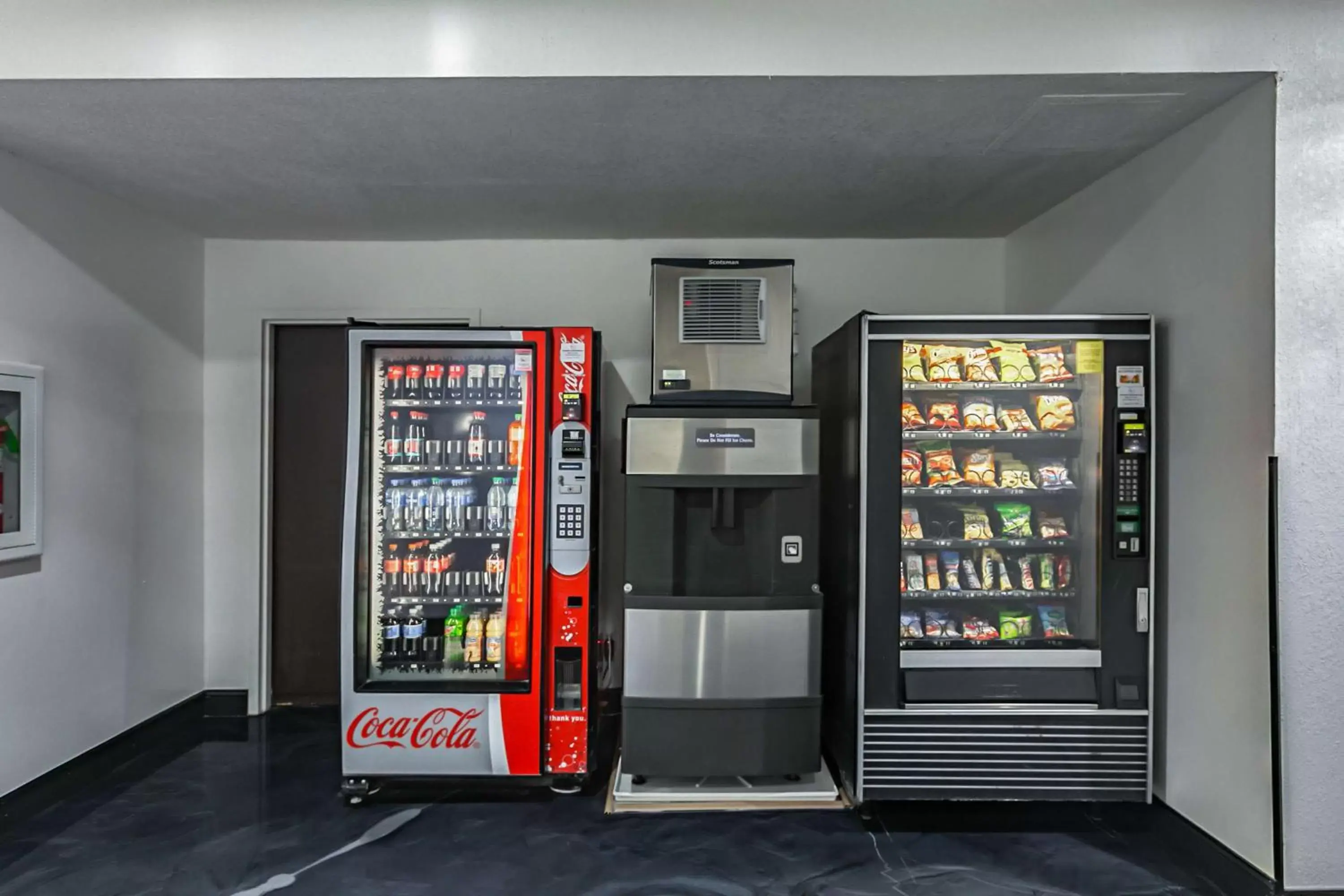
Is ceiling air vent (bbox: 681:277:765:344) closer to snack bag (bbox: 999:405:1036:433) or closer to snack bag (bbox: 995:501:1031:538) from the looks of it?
snack bag (bbox: 999:405:1036:433)

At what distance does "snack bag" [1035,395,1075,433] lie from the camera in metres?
2.63

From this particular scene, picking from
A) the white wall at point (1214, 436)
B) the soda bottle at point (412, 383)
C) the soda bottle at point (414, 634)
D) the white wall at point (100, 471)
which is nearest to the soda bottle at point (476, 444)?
the soda bottle at point (412, 383)

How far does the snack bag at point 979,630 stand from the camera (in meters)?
2.73

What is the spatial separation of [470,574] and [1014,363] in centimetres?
228

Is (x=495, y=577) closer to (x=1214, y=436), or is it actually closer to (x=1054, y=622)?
(x=1054, y=622)

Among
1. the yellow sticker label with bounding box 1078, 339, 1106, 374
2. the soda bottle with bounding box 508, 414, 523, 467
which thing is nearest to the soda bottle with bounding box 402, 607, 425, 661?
the soda bottle with bounding box 508, 414, 523, 467

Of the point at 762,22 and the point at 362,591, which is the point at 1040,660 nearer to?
the point at 762,22

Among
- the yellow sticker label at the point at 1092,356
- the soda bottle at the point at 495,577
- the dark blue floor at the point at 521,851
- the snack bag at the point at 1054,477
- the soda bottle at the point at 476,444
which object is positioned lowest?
the dark blue floor at the point at 521,851

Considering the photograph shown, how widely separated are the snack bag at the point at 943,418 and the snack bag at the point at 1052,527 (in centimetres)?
48

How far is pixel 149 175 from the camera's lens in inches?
114

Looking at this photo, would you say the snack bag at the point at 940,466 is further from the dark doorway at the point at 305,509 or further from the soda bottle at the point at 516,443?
the dark doorway at the point at 305,509

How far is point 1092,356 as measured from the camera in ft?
8.45

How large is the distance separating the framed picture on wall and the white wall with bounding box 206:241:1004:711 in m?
1.03

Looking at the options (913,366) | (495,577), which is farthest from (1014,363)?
(495,577)
